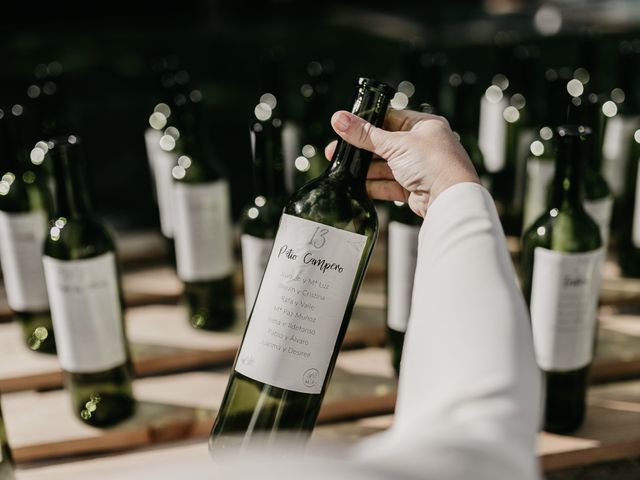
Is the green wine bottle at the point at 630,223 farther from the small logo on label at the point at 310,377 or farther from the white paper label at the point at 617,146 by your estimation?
the small logo on label at the point at 310,377

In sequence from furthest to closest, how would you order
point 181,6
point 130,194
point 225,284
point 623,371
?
point 181,6 → point 130,194 → point 225,284 → point 623,371

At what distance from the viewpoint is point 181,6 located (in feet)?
13.8

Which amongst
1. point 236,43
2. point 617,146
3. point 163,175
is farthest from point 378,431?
point 236,43

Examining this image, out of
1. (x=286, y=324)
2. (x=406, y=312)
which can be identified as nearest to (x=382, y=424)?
(x=406, y=312)

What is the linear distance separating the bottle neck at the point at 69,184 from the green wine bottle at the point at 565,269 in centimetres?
65

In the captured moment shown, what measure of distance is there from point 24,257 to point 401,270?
0.67 meters

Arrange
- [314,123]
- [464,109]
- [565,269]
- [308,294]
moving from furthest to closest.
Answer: [314,123], [464,109], [565,269], [308,294]

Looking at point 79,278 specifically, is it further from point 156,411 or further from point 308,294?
point 308,294

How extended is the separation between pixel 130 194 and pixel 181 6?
96.9 inches

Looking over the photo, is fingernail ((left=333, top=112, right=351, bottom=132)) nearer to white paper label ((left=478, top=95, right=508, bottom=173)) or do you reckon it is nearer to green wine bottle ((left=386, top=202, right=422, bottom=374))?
green wine bottle ((left=386, top=202, right=422, bottom=374))

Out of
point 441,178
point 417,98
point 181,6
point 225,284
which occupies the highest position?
point 181,6

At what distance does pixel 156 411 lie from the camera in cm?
109

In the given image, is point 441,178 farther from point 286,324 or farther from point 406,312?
point 406,312

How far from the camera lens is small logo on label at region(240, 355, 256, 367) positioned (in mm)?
793
